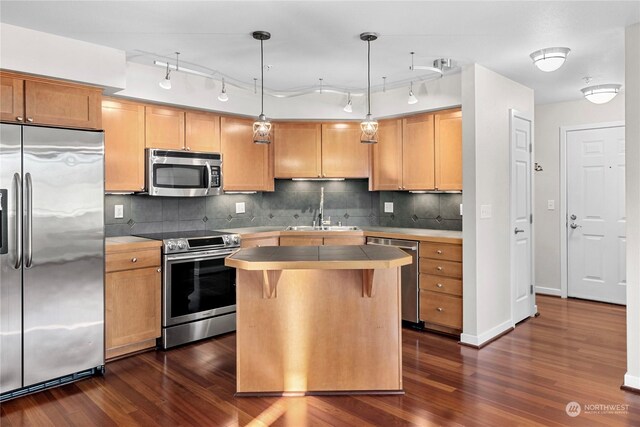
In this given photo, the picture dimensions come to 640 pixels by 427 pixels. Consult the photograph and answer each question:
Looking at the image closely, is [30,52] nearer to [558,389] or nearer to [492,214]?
[492,214]

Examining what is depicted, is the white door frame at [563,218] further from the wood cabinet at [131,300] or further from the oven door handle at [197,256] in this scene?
the wood cabinet at [131,300]

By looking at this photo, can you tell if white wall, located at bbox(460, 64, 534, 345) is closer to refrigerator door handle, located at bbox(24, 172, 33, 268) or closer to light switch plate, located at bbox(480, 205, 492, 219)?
light switch plate, located at bbox(480, 205, 492, 219)

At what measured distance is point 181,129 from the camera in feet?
14.1

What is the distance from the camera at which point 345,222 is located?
544 cm

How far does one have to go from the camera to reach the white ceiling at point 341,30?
2.72 m

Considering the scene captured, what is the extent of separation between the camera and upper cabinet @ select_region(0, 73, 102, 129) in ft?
9.55

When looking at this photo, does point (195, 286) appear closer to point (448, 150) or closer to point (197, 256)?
point (197, 256)

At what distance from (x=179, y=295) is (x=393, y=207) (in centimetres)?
265

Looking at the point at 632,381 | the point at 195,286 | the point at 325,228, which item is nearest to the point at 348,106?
the point at 325,228

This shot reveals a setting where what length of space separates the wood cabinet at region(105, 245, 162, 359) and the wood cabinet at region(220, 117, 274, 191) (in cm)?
126

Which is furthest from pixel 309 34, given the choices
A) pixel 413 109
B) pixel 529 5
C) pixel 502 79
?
pixel 502 79

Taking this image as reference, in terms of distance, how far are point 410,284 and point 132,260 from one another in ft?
8.26

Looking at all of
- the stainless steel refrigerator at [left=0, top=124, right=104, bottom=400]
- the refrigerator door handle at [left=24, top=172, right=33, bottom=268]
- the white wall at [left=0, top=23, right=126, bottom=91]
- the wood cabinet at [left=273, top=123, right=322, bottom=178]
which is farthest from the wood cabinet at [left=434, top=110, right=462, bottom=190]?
the refrigerator door handle at [left=24, top=172, right=33, bottom=268]
